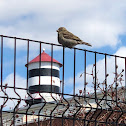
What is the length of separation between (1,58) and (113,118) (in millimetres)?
A: 5099

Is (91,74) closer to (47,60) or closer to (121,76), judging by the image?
(121,76)

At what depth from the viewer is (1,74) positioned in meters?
5.09

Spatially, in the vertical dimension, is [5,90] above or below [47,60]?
below

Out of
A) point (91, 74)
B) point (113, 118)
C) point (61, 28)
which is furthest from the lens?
point (113, 118)

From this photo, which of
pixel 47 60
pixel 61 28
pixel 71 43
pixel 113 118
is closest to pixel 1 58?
pixel 71 43

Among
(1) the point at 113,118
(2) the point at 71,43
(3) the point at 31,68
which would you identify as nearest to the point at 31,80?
(3) the point at 31,68

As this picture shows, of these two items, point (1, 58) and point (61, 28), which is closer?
point (1, 58)

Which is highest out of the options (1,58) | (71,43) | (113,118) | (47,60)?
(47,60)

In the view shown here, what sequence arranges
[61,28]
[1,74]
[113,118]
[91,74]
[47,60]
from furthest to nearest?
[47,60] < [113,118] < [61,28] < [91,74] < [1,74]

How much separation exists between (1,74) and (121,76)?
4.24 metres

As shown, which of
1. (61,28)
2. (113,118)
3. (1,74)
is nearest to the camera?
(1,74)

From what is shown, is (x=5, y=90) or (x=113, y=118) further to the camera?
(x=113, y=118)

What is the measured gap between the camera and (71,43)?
8.10m

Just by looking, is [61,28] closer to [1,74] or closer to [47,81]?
[1,74]
